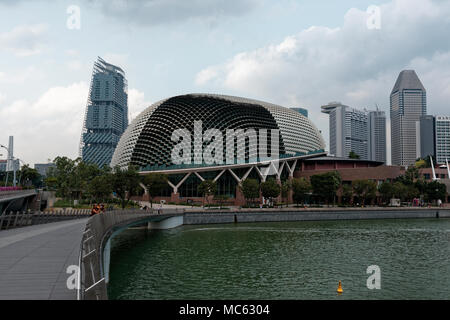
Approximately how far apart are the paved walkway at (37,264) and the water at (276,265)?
4.91 metres

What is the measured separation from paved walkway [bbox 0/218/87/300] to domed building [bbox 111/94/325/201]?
82.7 meters

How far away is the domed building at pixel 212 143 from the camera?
109312mm

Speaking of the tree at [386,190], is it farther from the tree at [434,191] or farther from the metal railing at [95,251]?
the metal railing at [95,251]

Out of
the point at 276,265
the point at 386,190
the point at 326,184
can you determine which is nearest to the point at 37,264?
the point at 276,265

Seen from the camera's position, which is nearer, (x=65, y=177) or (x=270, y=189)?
(x=270, y=189)

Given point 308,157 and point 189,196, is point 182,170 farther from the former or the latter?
point 308,157

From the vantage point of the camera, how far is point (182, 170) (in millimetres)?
106188

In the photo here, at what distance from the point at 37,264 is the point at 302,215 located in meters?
64.0

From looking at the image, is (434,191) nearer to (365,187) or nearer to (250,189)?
(365,187)

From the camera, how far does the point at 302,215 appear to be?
249 feet

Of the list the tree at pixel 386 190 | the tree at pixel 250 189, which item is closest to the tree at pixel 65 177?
the tree at pixel 250 189

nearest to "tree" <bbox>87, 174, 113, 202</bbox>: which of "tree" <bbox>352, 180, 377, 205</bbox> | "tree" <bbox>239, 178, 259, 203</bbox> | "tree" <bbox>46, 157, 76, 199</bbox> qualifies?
"tree" <bbox>46, 157, 76, 199</bbox>
